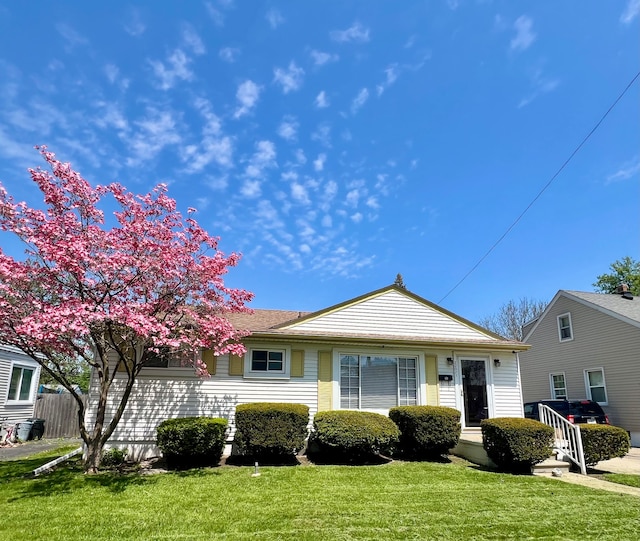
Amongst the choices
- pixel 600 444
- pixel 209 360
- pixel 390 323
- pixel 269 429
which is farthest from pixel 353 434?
pixel 600 444

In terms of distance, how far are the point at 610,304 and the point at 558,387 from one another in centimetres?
443

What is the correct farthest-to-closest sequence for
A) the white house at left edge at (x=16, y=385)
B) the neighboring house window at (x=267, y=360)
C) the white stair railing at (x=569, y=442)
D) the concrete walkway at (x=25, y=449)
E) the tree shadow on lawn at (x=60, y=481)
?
1. the white house at left edge at (x=16, y=385)
2. the concrete walkway at (x=25, y=449)
3. the neighboring house window at (x=267, y=360)
4. the white stair railing at (x=569, y=442)
5. the tree shadow on lawn at (x=60, y=481)

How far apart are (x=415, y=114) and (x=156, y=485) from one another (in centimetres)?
1126

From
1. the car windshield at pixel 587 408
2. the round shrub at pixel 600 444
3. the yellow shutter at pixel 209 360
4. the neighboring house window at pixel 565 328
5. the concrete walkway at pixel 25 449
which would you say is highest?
the neighboring house window at pixel 565 328

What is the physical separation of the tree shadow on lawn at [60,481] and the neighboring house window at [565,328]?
18238mm

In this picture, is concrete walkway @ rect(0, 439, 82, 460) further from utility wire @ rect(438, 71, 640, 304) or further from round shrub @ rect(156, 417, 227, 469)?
utility wire @ rect(438, 71, 640, 304)

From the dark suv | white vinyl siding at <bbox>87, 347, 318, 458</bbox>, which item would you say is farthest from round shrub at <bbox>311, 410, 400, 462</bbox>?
the dark suv

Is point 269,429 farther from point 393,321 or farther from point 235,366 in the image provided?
point 393,321

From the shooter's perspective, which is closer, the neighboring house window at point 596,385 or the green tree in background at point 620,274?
the neighboring house window at point 596,385

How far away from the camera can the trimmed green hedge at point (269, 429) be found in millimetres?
8531

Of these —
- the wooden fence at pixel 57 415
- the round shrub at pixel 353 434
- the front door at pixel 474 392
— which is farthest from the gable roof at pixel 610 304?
the wooden fence at pixel 57 415

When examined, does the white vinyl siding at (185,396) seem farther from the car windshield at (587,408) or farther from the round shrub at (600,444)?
the car windshield at (587,408)

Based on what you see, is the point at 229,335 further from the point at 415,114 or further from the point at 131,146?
the point at 415,114

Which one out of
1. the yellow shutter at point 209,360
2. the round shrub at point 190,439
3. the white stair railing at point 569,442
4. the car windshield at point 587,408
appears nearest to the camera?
the round shrub at point 190,439
